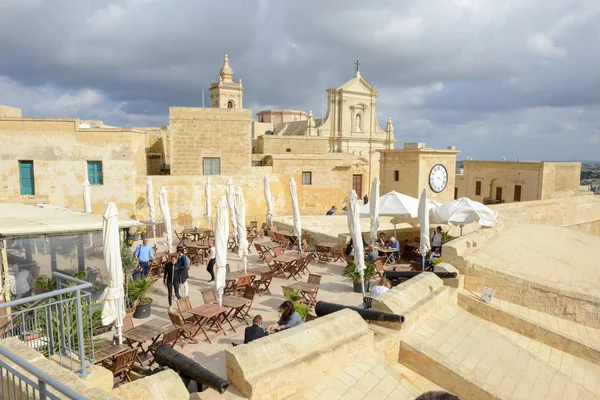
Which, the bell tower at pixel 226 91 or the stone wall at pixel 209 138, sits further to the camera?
the bell tower at pixel 226 91

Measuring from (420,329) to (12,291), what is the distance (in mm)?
7821

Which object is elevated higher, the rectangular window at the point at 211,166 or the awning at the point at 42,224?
the rectangular window at the point at 211,166

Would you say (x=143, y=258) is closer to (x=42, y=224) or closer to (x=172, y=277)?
(x=172, y=277)

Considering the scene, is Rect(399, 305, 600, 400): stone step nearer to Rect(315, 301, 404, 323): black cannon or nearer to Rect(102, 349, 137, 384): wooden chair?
Rect(315, 301, 404, 323): black cannon

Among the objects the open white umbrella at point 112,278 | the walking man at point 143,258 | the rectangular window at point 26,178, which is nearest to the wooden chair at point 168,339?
the open white umbrella at point 112,278

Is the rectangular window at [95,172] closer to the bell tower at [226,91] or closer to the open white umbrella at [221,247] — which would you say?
the open white umbrella at [221,247]

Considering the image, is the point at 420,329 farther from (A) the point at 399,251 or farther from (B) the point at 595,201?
(B) the point at 595,201

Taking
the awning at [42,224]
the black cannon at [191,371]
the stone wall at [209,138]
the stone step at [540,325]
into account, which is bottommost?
the stone step at [540,325]

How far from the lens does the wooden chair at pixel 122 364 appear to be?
235 inches

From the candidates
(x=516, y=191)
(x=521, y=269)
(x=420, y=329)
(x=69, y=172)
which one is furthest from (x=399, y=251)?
(x=516, y=191)

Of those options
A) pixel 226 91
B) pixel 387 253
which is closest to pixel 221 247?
pixel 387 253

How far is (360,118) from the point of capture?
48469 mm

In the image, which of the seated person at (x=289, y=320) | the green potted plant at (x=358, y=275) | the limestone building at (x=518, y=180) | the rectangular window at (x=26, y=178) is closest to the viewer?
the seated person at (x=289, y=320)

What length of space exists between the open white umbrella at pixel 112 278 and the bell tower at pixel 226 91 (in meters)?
52.7
